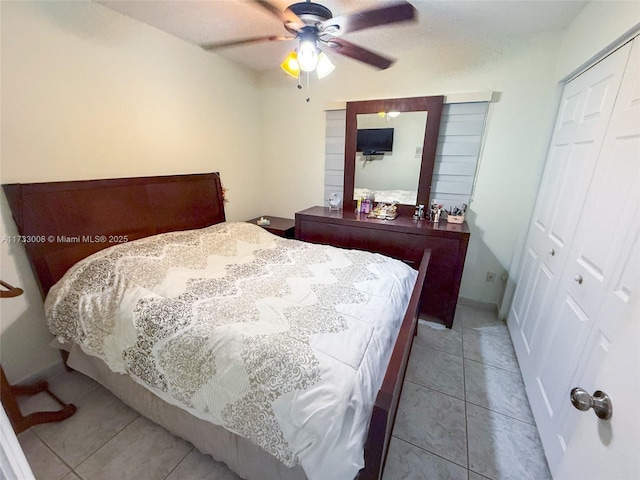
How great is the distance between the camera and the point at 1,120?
1420 mm

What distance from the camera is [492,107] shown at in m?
2.25

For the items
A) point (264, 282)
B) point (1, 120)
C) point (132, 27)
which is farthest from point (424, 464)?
point (132, 27)

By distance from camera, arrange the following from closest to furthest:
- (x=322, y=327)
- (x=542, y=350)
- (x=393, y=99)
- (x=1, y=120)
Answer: (x=322, y=327) → (x=1, y=120) → (x=542, y=350) → (x=393, y=99)

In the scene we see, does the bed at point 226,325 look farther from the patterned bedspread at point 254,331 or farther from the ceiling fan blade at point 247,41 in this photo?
the ceiling fan blade at point 247,41

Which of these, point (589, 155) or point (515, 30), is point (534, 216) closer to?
point (589, 155)

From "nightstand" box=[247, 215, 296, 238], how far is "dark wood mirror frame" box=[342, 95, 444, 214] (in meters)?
0.78

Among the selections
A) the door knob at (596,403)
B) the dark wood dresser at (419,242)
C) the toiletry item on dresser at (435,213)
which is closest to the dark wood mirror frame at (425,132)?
the toiletry item on dresser at (435,213)

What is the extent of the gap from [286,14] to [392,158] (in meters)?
1.64

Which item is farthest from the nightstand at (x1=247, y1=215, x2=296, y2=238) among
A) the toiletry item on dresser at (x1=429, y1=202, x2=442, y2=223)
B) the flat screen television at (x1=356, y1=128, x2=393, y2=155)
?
the toiletry item on dresser at (x1=429, y1=202, x2=442, y2=223)

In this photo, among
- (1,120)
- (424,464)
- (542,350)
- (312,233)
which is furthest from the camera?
(312,233)

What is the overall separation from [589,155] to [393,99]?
1539 millimetres

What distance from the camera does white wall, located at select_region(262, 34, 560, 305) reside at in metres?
2.11

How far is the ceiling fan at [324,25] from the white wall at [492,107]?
0.99 meters

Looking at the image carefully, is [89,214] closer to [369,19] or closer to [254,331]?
[254,331]
